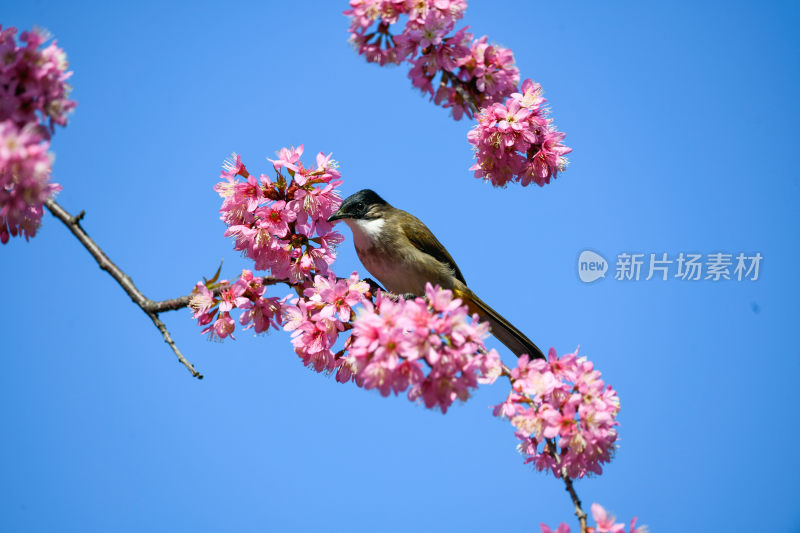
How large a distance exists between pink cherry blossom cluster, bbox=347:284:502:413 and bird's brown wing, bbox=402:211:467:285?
2.71 m

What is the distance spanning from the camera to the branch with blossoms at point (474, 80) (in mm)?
3848

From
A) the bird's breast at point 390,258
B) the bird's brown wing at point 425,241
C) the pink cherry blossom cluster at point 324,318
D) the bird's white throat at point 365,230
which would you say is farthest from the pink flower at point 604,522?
the bird's brown wing at point 425,241

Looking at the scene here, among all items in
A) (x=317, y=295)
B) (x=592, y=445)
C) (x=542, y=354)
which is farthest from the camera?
(x=542, y=354)

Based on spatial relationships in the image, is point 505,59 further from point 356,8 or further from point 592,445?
point 592,445

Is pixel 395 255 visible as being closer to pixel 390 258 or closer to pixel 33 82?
pixel 390 258

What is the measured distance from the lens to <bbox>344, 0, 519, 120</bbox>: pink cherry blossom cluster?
3832mm

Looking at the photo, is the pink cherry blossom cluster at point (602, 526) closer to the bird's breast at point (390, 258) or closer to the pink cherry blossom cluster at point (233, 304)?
the pink cherry blossom cluster at point (233, 304)

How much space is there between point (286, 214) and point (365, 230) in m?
1.53

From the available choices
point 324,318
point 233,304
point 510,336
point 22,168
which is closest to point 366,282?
point 324,318

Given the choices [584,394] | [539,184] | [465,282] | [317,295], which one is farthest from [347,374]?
[465,282]

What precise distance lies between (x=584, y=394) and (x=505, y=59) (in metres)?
2.05

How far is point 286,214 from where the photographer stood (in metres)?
3.69

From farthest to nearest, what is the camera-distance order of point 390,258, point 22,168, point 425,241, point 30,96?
point 425,241, point 390,258, point 30,96, point 22,168

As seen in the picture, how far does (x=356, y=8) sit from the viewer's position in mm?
3885
